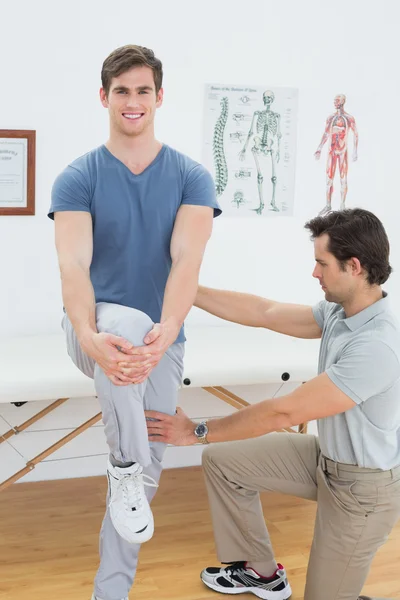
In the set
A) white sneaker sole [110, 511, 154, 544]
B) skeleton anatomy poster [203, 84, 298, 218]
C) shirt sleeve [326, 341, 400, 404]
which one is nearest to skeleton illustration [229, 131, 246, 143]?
skeleton anatomy poster [203, 84, 298, 218]

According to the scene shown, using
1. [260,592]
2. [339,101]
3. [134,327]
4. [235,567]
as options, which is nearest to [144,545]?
[235,567]

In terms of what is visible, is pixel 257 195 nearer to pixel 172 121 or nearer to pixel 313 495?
pixel 172 121

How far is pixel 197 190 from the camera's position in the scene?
2387mm

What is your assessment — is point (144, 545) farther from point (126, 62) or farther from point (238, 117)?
point (238, 117)

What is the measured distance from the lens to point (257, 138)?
3.73 meters

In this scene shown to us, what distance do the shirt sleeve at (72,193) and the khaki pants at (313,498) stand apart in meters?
0.91

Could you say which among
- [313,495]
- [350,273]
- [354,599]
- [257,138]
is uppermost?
[257,138]

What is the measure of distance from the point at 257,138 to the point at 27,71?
1.02m

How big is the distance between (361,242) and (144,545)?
1382 mm

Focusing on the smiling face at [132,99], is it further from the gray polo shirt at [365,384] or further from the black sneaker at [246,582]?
the black sneaker at [246,582]

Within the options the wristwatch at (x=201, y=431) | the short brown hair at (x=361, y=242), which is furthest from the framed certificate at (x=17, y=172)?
the short brown hair at (x=361, y=242)

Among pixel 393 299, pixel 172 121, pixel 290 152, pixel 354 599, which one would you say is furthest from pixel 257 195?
pixel 354 599

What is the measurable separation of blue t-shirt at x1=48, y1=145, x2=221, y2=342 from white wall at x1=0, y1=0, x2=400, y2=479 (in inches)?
43.6

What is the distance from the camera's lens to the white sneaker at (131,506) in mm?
2164
